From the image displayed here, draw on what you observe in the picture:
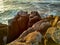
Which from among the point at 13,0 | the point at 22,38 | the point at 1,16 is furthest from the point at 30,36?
the point at 13,0

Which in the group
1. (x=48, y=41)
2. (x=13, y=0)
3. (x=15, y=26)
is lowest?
(x=13, y=0)

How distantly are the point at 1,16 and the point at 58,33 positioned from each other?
4.64 m

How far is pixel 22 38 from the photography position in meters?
2.74

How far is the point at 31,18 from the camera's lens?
4078 mm

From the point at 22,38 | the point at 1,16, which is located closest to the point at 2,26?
the point at 22,38

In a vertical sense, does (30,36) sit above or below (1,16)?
above

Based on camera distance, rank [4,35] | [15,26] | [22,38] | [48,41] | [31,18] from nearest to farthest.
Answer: [48,41] < [22,38] < [4,35] < [15,26] < [31,18]

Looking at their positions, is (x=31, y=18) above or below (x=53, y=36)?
below

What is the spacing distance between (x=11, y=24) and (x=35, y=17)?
2.02 ft

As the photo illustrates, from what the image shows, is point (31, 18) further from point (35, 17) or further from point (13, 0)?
point (13, 0)

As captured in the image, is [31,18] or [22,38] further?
[31,18]

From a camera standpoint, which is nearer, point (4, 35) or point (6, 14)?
point (4, 35)

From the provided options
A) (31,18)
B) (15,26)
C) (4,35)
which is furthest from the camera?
(31,18)

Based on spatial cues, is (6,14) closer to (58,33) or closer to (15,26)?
(15,26)
